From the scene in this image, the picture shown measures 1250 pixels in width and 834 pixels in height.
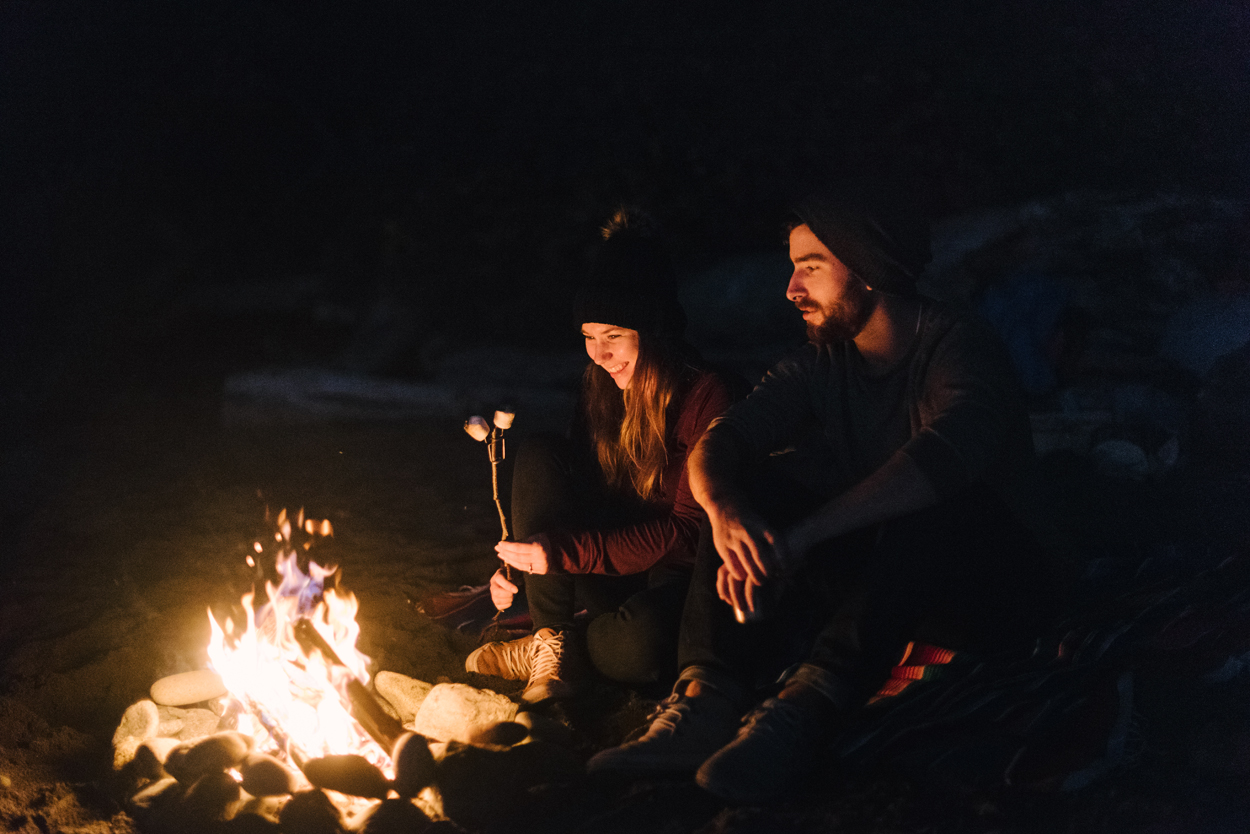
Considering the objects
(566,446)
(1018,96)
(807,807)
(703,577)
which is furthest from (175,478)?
(1018,96)

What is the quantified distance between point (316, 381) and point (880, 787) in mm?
6206

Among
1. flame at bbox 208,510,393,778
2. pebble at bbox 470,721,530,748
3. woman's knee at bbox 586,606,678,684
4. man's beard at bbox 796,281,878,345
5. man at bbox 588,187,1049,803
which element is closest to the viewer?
man at bbox 588,187,1049,803

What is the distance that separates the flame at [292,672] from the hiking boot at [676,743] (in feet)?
2.56

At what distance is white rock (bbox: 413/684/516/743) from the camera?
9.80ft

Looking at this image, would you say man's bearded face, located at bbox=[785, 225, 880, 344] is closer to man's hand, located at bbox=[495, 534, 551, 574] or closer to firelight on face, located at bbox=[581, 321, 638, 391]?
firelight on face, located at bbox=[581, 321, 638, 391]

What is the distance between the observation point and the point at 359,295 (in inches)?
379

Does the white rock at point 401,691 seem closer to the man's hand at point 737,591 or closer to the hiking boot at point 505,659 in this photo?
the hiking boot at point 505,659

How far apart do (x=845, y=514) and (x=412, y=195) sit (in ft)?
27.9

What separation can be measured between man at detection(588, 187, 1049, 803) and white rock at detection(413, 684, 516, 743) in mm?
618

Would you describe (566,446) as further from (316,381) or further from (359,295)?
(359,295)

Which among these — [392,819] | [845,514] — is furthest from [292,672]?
[845,514]

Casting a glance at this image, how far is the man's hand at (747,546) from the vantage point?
2475 mm

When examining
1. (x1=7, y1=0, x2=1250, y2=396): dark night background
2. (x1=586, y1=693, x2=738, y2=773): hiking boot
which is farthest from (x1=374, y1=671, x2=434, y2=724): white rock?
(x1=7, y1=0, x2=1250, y2=396): dark night background

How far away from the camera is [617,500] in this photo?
3.43 m
